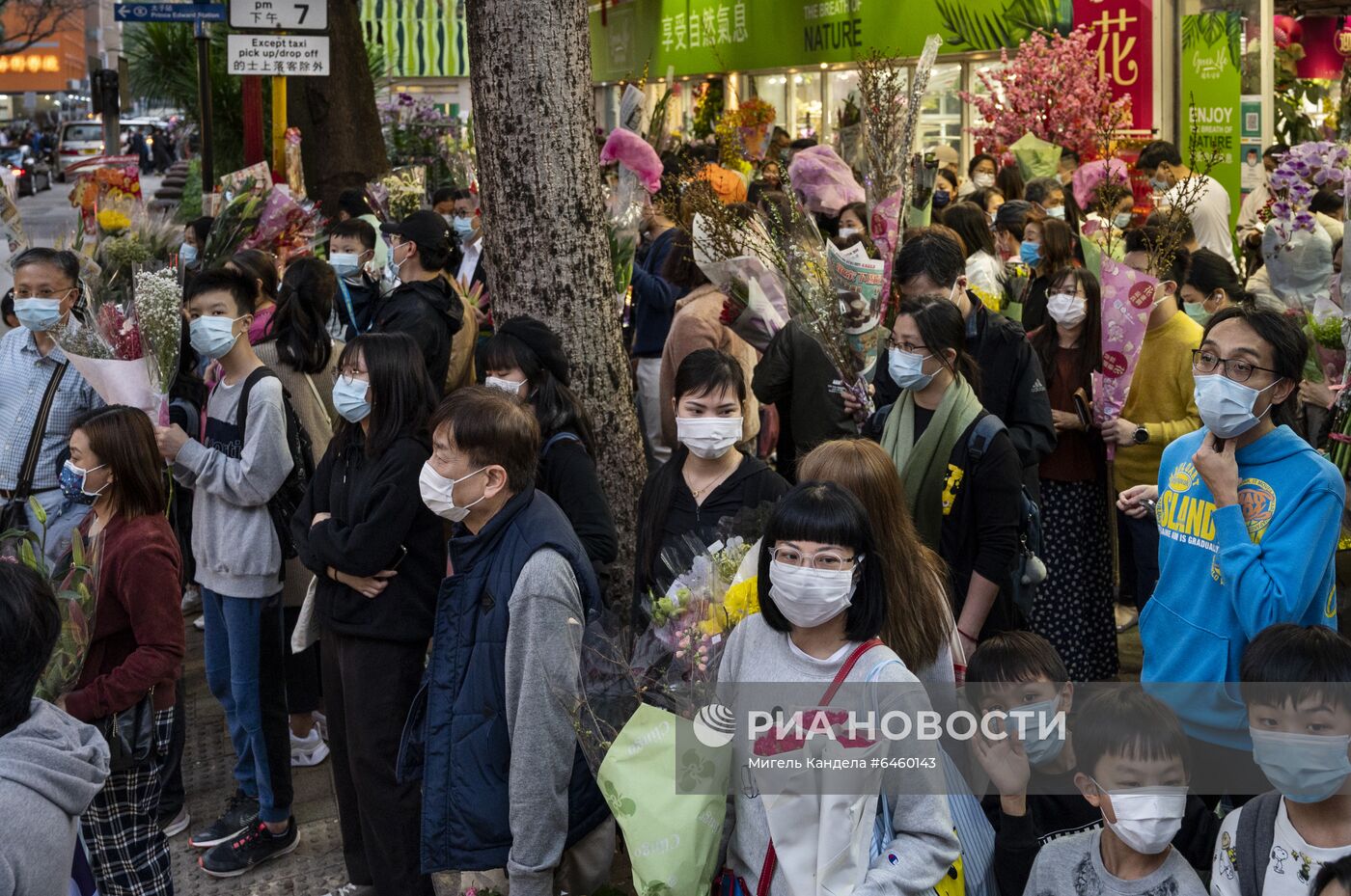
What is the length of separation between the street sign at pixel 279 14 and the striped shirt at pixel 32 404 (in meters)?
5.73

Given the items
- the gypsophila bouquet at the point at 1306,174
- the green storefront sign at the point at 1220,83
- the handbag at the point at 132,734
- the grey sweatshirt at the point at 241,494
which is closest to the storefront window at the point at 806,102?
the green storefront sign at the point at 1220,83

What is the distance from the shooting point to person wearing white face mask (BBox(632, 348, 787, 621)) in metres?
4.25

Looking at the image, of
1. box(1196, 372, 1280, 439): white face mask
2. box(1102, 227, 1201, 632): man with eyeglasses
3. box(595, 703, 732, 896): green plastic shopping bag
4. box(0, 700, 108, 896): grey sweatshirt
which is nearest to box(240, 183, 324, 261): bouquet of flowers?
box(1102, 227, 1201, 632): man with eyeglasses

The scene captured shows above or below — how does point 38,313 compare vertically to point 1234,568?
above

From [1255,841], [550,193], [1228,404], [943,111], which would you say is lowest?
[1255,841]

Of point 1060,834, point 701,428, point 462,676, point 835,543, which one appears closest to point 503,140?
point 701,428

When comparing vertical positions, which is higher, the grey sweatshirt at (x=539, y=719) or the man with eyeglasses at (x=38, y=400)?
the man with eyeglasses at (x=38, y=400)

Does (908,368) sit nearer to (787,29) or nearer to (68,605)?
(68,605)

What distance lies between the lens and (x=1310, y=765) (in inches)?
106

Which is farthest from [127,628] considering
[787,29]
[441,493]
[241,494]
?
[787,29]

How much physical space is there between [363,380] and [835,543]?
197 centimetres

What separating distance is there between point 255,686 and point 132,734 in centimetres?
92

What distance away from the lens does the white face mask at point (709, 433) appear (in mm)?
4242

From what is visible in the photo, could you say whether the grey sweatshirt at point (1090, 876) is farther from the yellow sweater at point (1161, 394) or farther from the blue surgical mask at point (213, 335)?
the blue surgical mask at point (213, 335)
